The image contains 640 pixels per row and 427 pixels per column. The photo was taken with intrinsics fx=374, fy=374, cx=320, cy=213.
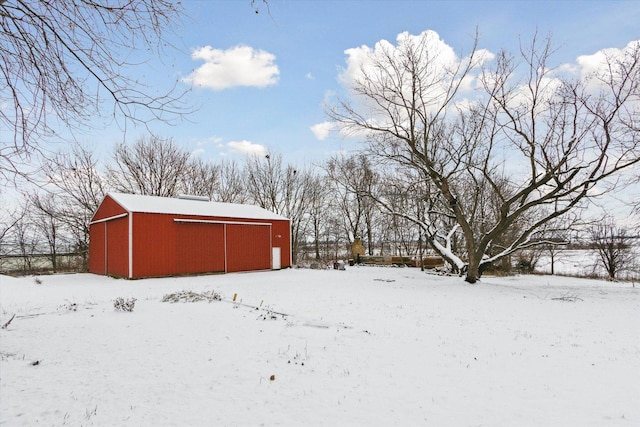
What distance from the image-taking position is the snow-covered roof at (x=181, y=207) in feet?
51.6

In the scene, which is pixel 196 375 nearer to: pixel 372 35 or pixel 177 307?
pixel 177 307

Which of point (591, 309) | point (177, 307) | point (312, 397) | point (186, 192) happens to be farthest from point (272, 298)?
point (186, 192)

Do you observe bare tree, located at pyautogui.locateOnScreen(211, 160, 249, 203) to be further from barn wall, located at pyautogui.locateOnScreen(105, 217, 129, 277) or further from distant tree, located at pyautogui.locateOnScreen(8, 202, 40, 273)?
barn wall, located at pyautogui.locateOnScreen(105, 217, 129, 277)

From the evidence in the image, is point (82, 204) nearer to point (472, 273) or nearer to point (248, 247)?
point (248, 247)

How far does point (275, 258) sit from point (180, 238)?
5454 mm

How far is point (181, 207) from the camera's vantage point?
17.4 m

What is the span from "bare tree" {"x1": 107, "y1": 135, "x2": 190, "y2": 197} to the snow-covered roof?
348 inches

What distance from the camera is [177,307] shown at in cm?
823

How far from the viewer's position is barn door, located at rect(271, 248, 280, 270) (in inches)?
789

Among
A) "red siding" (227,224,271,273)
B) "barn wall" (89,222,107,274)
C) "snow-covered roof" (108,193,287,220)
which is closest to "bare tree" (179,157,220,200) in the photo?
"snow-covered roof" (108,193,287,220)

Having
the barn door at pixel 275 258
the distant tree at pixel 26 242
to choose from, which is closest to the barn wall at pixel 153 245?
the barn door at pixel 275 258

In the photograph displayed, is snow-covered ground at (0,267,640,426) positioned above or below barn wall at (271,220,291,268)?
below

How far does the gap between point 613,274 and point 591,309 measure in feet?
68.9

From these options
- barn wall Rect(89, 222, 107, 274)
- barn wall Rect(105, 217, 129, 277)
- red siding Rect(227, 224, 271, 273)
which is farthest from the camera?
red siding Rect(227, 224, 271, 273)
